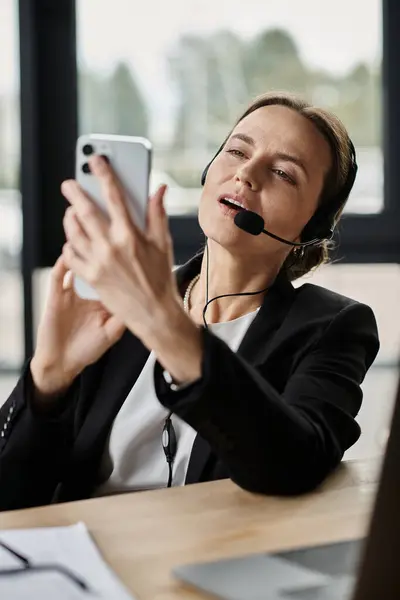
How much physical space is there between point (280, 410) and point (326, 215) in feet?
1.93

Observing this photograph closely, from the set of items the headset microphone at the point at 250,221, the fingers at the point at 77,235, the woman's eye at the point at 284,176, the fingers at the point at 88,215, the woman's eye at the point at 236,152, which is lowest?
the headset microphone at the point at 250,221

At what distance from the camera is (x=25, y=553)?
3.04 ft

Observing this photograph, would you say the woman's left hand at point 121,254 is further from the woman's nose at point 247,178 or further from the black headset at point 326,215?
the black headset at point 326,215

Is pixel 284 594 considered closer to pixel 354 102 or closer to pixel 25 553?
pixel 25 553

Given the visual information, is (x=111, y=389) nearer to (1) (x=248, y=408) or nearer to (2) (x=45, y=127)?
(1) (x=248, y=408)

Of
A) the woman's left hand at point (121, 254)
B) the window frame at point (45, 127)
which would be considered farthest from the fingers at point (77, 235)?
the window frame at point (45, 127)

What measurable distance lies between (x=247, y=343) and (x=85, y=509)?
48cm

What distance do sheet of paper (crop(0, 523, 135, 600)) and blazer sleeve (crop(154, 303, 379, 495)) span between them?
187mm

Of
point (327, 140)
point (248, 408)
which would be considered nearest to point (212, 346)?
point (248, 408)

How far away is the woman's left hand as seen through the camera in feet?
3.21

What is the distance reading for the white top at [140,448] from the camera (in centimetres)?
142

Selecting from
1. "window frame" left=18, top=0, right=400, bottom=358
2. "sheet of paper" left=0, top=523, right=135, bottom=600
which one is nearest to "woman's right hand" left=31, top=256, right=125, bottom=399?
"sheet of paper" left=0, top=523, right=135, bottom=600

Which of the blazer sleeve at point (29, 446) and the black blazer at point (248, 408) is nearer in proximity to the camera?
the black blazer at point (248, 408)

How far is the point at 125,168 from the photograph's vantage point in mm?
1028
